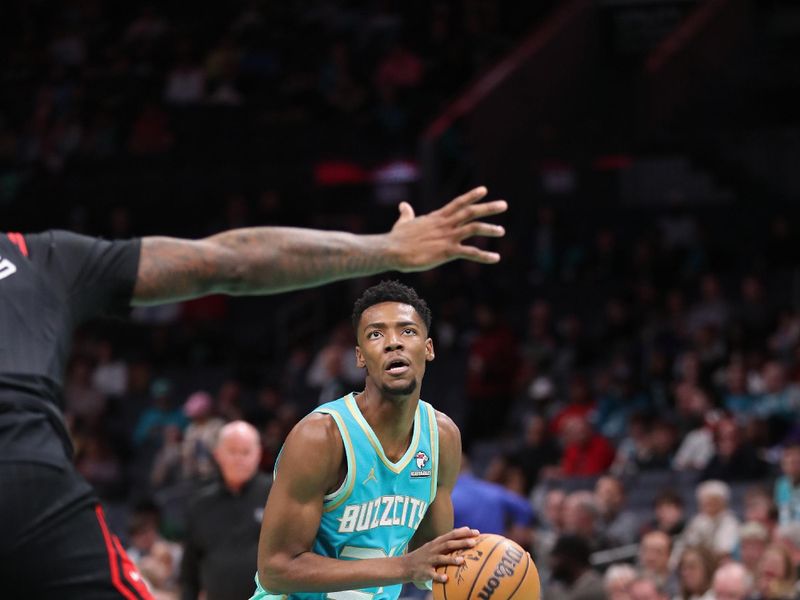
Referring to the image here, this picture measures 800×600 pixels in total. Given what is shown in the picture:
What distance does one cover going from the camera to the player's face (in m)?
4.57

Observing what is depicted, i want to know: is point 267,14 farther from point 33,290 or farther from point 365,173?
point 33,290

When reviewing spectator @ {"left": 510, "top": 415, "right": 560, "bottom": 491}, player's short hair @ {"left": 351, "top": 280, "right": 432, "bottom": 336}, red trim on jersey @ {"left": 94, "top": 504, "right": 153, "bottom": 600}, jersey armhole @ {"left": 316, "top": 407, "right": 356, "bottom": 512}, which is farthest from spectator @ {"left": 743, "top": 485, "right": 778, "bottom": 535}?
red trim on jersey @ {"left": 94, "top": 504, "right": 153, "bottom": 600}

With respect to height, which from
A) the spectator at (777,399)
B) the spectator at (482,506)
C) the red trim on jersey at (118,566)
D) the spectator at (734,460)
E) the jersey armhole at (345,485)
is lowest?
the red trim on jersey at (118,566)

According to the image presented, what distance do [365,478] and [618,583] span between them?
4831 mm

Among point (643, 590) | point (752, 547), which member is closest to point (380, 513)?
point (643, 590)

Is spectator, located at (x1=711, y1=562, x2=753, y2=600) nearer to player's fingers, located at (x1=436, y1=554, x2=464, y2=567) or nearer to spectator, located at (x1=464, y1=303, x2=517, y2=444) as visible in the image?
player's fingers, located at (x1=436, y1=554, x2=464, y2=567)

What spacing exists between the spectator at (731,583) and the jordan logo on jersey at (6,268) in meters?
6.56

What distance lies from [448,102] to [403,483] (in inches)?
535

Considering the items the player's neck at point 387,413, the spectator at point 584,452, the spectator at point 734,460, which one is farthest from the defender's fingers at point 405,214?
the spectator at point 584,452

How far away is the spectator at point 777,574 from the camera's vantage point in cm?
885

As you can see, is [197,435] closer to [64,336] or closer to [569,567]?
[569,567]

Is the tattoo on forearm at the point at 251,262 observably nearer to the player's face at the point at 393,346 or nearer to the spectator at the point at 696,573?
the player's face at the point at 393,346

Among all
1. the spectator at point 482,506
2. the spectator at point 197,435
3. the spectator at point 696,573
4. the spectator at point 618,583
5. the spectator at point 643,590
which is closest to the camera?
the spectator at point 643,590

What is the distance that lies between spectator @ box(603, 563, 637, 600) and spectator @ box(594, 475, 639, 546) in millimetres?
1899
